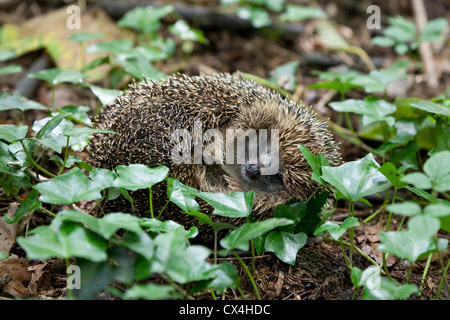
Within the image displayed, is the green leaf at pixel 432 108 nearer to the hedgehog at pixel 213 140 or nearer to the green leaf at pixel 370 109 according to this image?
the green leaf at pixel 370 109

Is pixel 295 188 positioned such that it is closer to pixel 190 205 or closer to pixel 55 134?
pixel 190 205

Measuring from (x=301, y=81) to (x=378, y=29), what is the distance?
2324 mm

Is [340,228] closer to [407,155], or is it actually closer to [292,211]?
[292,211]

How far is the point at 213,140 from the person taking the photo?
13.0 feet

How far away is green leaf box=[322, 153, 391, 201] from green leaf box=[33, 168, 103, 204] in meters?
1.56

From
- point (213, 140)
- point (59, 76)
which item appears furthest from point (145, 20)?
point (213, 140)

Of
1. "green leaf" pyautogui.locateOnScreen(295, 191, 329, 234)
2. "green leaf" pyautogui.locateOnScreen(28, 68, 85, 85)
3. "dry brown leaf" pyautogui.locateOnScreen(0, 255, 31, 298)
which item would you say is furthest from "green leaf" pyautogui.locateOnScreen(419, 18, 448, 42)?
"dry brown leaf" pyautogui.locateOnScreen(0, 255, 31, 298)

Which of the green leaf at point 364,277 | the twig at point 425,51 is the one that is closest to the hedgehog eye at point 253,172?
the green leaf at point 364,277

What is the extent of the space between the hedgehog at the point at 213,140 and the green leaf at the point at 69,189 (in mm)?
716

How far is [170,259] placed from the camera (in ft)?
8.26

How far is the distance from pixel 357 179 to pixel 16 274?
2.56 meters

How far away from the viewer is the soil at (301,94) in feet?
11.0

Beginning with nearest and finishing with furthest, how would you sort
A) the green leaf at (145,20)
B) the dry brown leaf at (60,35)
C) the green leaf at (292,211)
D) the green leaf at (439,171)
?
the green leaf at (439,171)
the green leaf at (292,211)
the green leaf at (145,20)
the dry brown leaf at (60,35)
